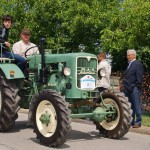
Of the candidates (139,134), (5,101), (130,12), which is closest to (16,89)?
(5,101)

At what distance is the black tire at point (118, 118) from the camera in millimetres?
8812

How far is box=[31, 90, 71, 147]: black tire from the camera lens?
25.3ft

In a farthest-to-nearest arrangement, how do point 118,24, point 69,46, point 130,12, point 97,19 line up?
point 69,46
point 97,19
point 118,24
point 130,12

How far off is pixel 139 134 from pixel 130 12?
13.4 feet

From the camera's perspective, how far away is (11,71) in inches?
363

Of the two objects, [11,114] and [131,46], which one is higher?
[131,46]

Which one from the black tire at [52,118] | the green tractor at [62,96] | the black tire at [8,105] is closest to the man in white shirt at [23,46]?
the green tractor at [62,96]

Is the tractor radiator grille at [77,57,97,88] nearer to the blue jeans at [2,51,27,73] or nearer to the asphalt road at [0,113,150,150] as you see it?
the asphalt road at [0,113,150,150]

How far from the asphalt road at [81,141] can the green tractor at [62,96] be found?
0.73ft

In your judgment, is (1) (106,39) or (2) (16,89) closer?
(2) (16,89)

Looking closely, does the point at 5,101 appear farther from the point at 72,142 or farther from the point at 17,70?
the point at 72,142

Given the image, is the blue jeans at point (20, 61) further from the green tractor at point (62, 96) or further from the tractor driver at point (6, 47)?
the green tractor at point (62, 96)

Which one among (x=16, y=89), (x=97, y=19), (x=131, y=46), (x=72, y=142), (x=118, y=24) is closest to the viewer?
(x=72, y=142)

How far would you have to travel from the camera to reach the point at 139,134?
10.1 meters
